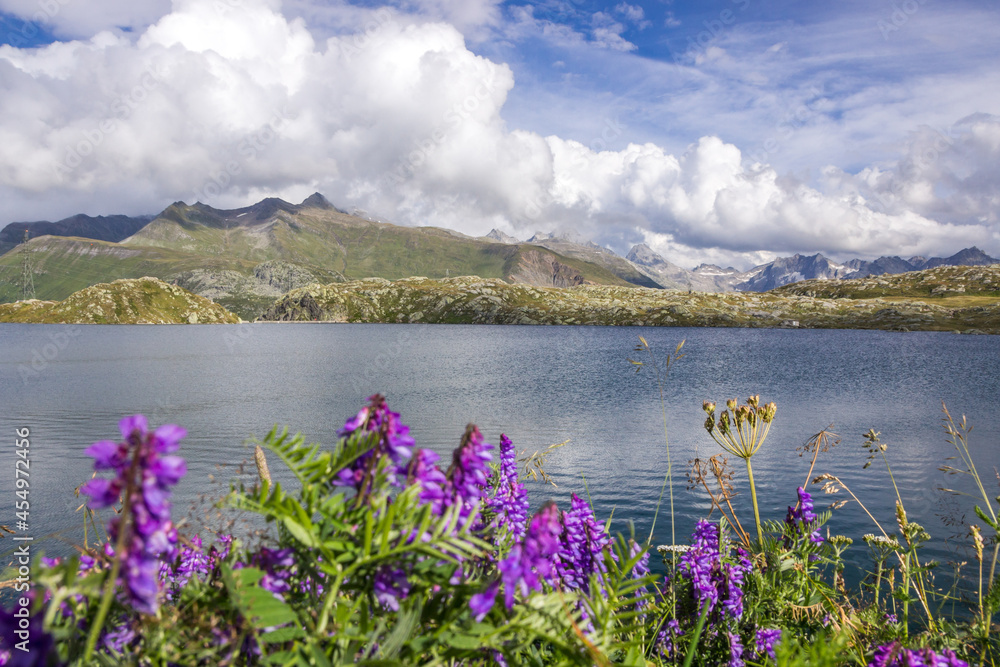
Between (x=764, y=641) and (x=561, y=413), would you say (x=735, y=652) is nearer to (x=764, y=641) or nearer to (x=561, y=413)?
(x=764, y=641)

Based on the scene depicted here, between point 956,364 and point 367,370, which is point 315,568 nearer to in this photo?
point 367,370

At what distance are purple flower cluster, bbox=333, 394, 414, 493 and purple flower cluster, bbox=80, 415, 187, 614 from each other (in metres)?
0.74

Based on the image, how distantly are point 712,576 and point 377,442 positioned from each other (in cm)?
456

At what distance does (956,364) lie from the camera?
69.3m

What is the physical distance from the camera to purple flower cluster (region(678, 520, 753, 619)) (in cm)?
491

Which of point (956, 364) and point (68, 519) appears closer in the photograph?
point (68, 519)

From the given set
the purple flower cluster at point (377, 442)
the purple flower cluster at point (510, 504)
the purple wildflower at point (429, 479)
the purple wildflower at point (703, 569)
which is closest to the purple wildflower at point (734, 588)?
the purple wildflower at point (703, 569)

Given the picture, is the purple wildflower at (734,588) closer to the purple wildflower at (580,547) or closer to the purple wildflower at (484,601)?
the purple wildflower at (580,547)

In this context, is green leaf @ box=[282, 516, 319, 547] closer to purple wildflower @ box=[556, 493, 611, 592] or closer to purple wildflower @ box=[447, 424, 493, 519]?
purple wildflower @ box=[447, 424, 493, 519]

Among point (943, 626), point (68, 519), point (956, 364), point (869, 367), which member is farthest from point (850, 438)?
point (956, 364)

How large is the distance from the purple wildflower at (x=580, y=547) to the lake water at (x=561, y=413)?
2277 mm

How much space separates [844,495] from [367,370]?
52.1m

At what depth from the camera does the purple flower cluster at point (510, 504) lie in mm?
4121

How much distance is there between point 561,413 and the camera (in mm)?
36469
